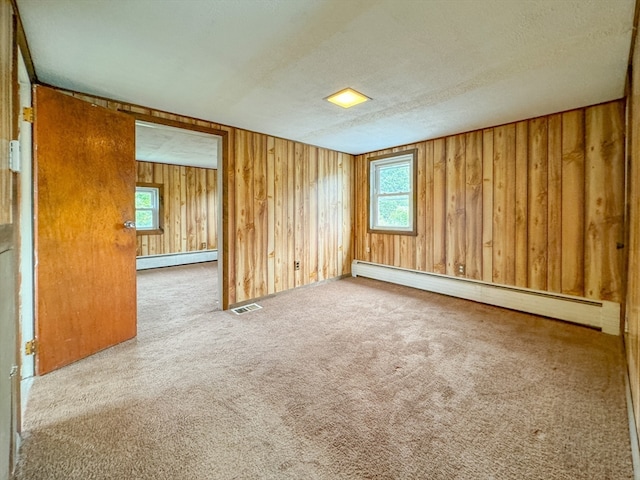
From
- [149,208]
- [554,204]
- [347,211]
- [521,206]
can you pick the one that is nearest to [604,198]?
[554,204]

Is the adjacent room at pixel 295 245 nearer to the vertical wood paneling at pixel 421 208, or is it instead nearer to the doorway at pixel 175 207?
the vertical wood paneling at pixel 421 208

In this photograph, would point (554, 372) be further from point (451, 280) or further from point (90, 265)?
point (90, 265)

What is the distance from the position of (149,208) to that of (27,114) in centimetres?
479

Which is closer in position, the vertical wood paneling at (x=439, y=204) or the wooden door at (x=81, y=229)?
the wooden door at (x=81, y=229)

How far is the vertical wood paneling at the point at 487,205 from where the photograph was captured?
11.5 ft

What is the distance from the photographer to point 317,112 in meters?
3.01

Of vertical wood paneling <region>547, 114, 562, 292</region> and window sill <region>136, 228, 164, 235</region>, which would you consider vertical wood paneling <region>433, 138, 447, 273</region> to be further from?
window sill <region>136, 228, 164, 235</region>

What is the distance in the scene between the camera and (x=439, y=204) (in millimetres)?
4012

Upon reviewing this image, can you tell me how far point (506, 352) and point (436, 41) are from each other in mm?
2337

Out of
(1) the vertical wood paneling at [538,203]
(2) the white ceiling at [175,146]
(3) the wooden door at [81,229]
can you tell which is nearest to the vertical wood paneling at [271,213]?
(2) the white ceiling at [175,146]

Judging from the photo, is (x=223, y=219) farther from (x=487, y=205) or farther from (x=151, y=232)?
(x=151, y=232)

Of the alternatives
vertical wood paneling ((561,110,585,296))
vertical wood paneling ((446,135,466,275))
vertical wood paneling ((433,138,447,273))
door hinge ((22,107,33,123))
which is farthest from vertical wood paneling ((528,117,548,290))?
door hinge ((22,107,33,123))

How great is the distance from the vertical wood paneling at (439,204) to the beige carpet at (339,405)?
49.5 inches

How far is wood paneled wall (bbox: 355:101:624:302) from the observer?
108 inches
